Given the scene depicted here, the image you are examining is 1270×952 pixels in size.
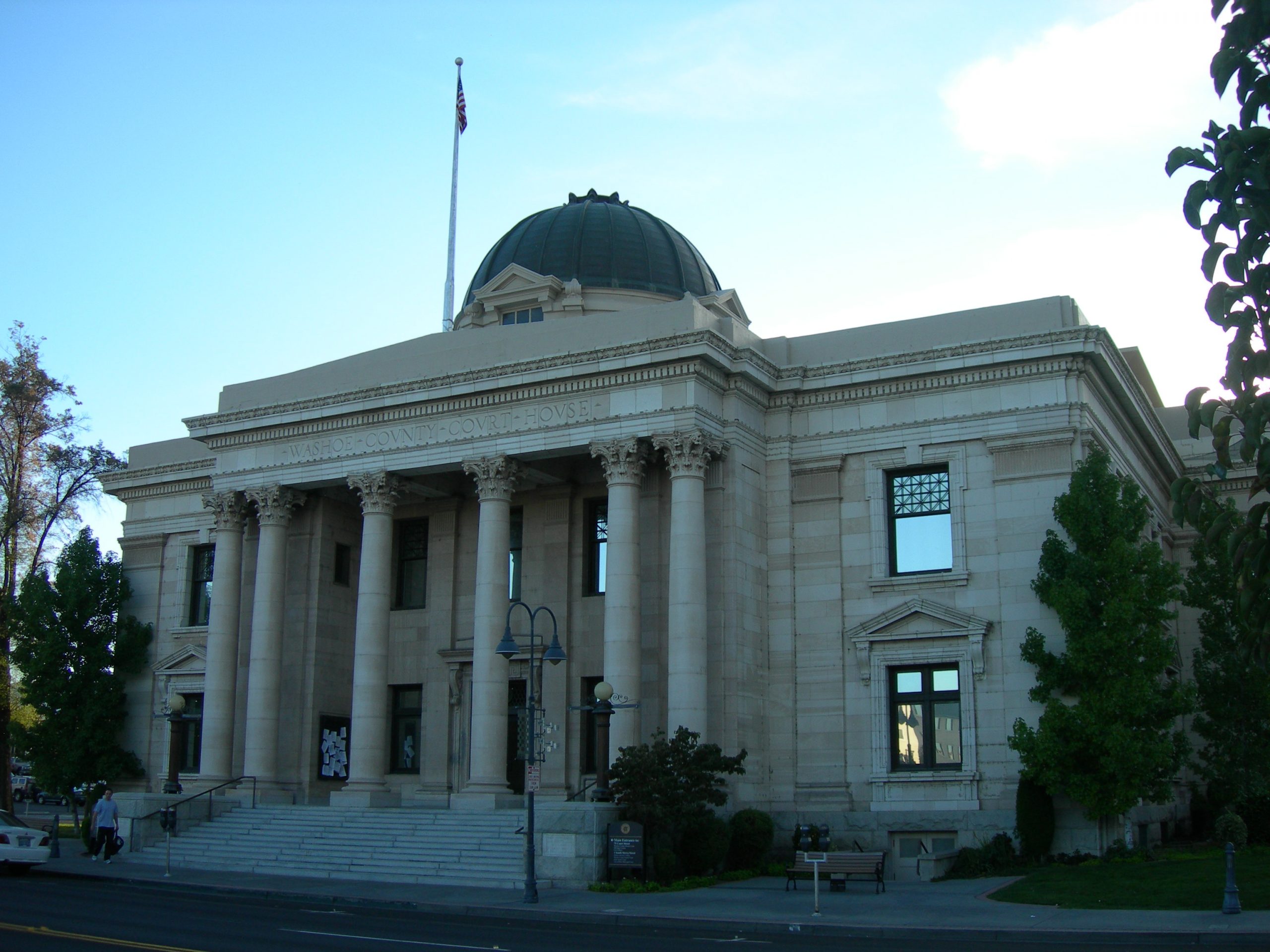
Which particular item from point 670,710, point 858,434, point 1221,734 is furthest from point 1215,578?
point 670,710

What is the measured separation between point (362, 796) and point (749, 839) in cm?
1062

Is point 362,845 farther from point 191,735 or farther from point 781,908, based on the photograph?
point 191,735

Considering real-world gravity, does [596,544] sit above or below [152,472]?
below

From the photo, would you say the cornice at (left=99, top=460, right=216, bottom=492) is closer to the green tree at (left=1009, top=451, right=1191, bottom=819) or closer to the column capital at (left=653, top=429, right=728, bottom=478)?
the column capital at (left=653, top=429, right=728, bottom=478)

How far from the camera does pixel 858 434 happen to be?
1347 inches

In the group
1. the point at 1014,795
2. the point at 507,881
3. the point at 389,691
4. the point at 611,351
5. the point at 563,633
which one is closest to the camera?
the point at 507,881

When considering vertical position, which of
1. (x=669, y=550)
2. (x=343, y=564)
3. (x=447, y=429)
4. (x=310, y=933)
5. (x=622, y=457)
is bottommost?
(x=310, y=933)

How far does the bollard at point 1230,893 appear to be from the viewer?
67.7 ft

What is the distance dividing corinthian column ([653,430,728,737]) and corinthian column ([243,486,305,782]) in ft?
39.5

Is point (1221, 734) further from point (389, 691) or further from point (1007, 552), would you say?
point (389, 691)

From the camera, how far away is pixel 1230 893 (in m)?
20.7

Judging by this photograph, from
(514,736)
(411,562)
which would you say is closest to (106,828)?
(514,736)

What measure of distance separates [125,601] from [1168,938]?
37.2 metres

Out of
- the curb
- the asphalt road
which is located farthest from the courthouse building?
the asphalt road
